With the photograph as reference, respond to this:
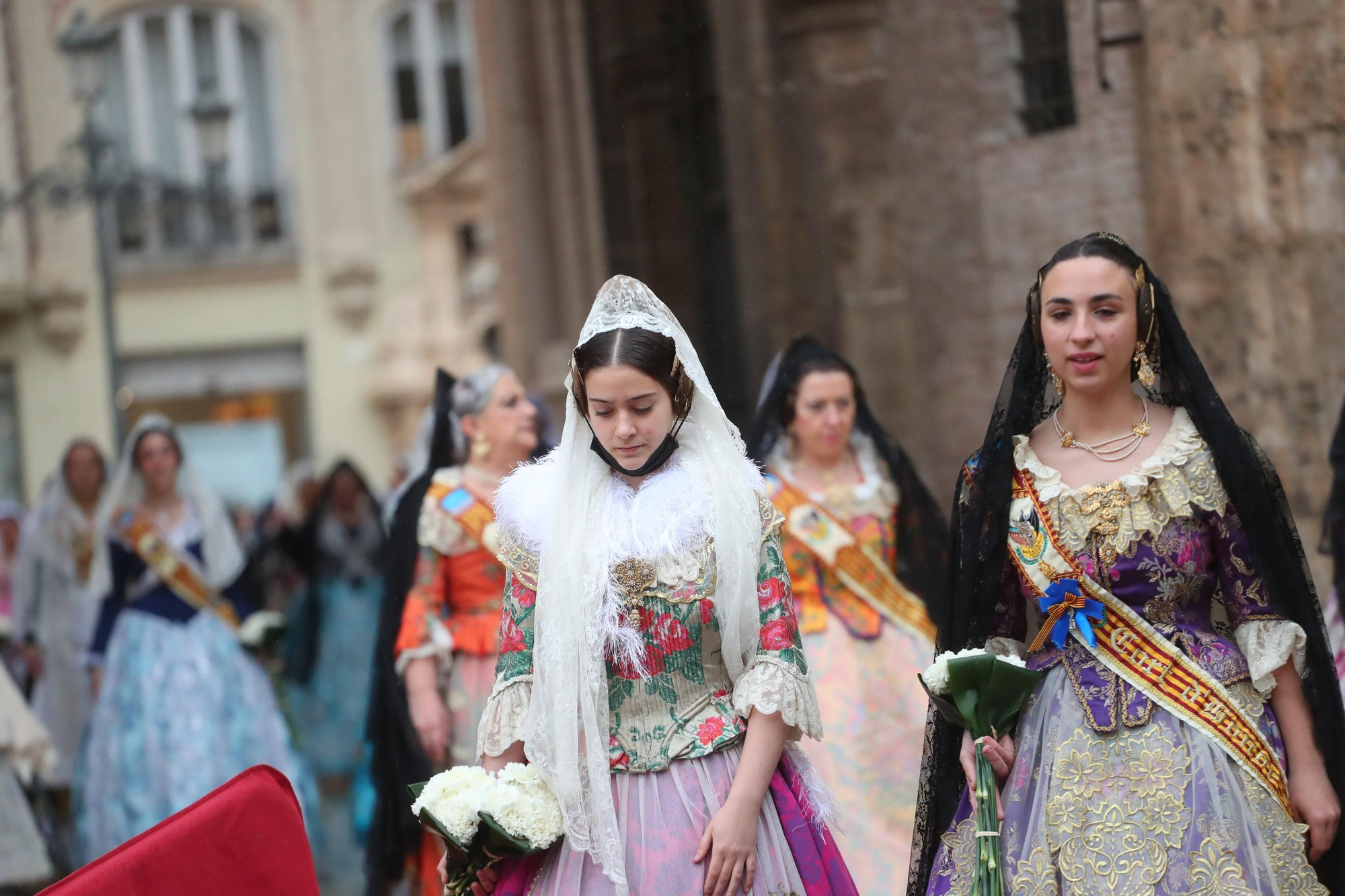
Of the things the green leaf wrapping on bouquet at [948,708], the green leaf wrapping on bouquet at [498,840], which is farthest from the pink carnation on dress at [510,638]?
the green leaf wrapping on bouquet at [948,708]

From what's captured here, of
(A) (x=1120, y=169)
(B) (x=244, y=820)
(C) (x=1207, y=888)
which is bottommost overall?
(C) (x=1207, y=888)

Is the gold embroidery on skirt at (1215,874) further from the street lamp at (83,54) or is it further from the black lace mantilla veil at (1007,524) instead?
the street lamp at (83,54)

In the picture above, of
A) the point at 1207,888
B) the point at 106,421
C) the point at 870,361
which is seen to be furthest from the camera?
the point at 106,421

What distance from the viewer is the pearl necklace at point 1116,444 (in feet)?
11.4

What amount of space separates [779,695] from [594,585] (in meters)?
0.43

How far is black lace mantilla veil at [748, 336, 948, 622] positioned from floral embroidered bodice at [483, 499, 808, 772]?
7.86ft

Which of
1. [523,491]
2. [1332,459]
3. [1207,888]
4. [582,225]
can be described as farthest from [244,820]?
[582,225]

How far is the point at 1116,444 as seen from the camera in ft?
11.4

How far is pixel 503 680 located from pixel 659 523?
1.50ft

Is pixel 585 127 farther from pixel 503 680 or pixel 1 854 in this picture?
pixel 503 680

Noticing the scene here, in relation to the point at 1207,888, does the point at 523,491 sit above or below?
above

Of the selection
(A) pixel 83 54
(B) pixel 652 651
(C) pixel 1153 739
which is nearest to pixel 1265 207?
(C) pixel 1153 739

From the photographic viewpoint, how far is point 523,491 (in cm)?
A: 370

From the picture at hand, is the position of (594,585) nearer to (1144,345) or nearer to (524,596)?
Result: (524,596)
